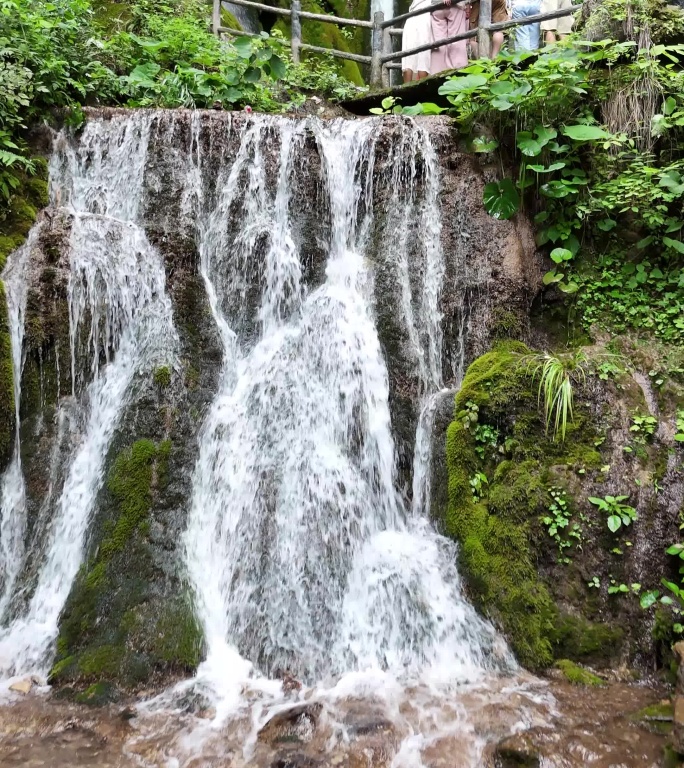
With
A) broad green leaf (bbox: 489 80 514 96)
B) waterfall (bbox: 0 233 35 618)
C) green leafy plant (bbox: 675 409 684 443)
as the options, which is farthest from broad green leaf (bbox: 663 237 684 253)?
waterfall (bbox: 0 233 35 618)

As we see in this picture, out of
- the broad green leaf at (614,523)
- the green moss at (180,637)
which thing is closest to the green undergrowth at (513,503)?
the broad green leaf at (614,523)

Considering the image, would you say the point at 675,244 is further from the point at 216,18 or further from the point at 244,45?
the point at 216,18

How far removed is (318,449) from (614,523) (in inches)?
97.9

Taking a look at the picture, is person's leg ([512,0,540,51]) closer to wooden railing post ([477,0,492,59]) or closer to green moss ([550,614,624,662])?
wooden railing post ([477,0,492,59])

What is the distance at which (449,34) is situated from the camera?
9.12 metres

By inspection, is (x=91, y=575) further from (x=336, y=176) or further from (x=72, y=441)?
(x=336, y=176)

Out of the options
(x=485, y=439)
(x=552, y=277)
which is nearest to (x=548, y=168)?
(x=552, y=277)

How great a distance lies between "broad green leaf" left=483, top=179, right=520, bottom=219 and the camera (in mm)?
6105

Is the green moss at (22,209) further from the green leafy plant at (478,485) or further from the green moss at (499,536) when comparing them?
the green leafy plant at (478,485)

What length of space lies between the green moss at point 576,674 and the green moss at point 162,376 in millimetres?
3972

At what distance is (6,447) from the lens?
192 inches

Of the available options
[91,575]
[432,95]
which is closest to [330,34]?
[432,95]

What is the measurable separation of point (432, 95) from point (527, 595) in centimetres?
732

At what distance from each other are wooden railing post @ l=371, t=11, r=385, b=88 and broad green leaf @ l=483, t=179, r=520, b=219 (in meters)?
5.15
